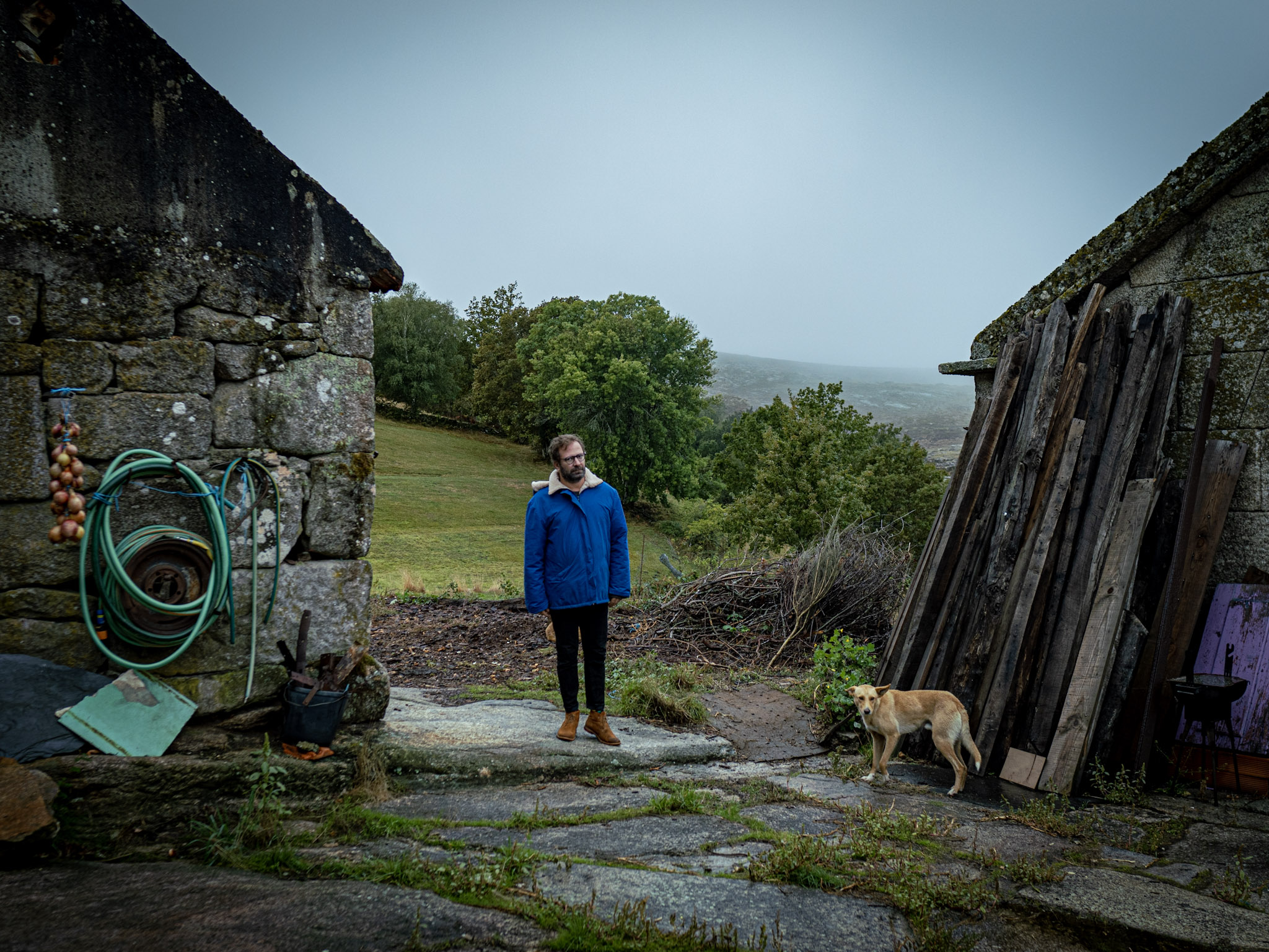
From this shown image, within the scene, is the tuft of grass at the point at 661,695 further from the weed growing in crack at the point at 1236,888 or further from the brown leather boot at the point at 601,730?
the weed growing in crack at the point at 1236,888

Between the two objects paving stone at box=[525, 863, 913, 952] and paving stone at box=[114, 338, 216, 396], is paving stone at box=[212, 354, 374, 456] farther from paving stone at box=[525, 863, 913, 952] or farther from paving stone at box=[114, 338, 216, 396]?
paving stone at box=[525, 863, 913, 952]

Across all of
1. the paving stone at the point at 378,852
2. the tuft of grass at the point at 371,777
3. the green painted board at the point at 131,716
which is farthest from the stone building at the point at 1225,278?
the green painted board at the point at 131,716

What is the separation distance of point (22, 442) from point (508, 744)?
3.03 meters

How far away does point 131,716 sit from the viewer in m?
3.66

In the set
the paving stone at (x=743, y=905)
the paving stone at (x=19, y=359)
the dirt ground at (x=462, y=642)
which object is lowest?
the dirt ground at (x=462, y=642)

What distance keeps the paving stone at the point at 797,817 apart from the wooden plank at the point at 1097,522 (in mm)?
1725

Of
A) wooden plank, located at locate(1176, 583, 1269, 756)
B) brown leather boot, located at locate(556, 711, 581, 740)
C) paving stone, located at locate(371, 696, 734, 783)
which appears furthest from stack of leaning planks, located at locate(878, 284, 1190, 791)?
brown leather boot, located at locate(556, 711, 581, 740)

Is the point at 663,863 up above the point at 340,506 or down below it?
below

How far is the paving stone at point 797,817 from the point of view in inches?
155

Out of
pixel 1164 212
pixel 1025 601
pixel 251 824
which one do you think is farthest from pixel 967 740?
pixel 251 824

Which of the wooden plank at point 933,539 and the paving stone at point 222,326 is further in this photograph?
the wooden plank at point 933,539

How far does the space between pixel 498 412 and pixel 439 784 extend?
135 ft

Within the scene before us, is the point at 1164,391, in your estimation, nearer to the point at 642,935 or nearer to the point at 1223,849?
the point at 1223,849

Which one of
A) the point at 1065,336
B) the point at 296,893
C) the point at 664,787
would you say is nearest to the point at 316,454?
the point at 296,893
